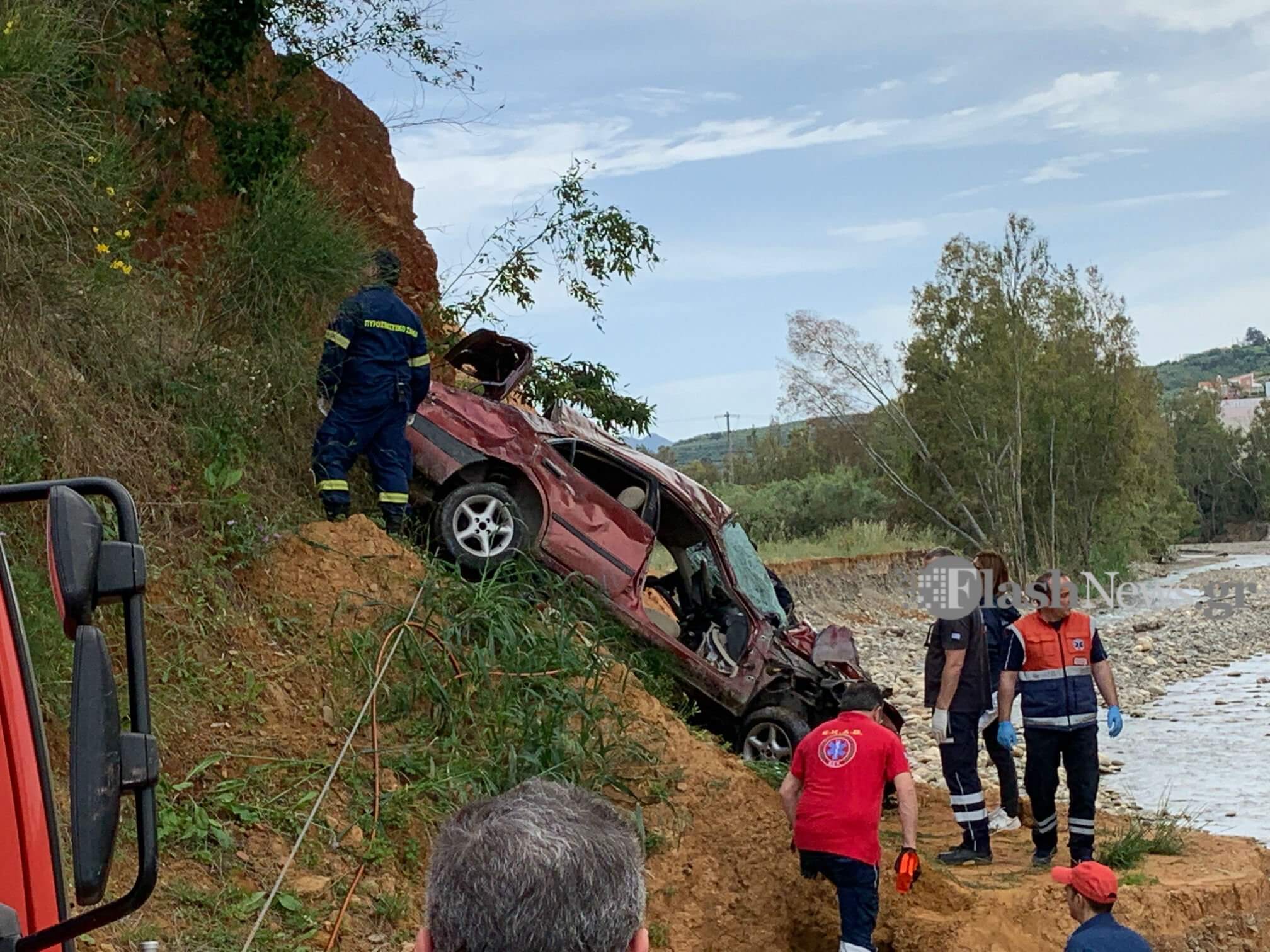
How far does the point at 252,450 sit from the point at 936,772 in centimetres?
893

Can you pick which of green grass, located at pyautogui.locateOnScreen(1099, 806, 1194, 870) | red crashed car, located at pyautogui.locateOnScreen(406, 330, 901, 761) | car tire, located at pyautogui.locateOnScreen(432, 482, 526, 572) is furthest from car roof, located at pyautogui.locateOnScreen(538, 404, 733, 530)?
green grass, located at pyautogui.locateOnScreen(1099, 806, 1194, 870)

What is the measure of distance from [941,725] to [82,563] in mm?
7226

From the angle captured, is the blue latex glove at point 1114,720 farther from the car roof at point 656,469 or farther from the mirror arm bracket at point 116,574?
the mirror arm bracket at point 116,574

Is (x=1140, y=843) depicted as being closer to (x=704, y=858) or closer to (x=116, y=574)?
(x=704, y=858)

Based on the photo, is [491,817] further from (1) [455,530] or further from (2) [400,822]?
(1) [455,530]

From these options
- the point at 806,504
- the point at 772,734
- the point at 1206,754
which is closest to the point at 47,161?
the point at 772,734

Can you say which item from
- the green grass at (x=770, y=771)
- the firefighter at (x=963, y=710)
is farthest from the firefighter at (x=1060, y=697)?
the green grass at (x=770, y=771)

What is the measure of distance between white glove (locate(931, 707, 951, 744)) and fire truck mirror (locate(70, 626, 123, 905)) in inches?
281

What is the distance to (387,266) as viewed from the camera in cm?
933

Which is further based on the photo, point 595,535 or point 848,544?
point 848,544

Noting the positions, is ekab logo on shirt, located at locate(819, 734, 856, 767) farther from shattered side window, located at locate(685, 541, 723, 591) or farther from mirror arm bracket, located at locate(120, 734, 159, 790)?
mirror arm bracket, located at locate(120, 734, 159, 790)

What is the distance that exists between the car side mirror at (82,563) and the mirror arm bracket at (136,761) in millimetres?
200

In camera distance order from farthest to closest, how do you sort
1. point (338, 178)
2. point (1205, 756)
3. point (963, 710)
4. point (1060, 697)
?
point (1205, 756), point (338, 178), point (963, 710), point (1060, 697)

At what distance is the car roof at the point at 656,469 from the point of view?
9.39m
